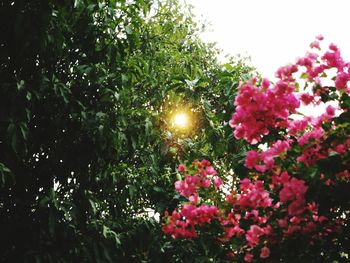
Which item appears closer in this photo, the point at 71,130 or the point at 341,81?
the point at 341,81

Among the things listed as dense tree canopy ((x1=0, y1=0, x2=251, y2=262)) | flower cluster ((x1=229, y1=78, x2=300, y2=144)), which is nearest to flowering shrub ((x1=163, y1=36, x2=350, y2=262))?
flower cluster ((x1=229, y1=78, x2=300, y2=144))

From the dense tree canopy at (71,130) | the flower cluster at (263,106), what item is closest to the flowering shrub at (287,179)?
the flower cluster at (263,106)

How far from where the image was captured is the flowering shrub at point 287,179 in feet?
7.43

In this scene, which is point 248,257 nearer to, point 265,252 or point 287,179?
point 265,252

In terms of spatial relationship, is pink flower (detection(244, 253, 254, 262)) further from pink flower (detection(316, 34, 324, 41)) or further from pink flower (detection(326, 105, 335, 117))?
pink flower (detection(316, 34, 324, 41))

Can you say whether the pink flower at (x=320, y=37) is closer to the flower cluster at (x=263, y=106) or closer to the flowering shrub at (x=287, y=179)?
the flowering shrub at (x=287, y=179)

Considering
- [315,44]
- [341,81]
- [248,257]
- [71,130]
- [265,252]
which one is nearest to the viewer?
[265,252]

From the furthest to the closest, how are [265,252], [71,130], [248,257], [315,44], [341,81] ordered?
[71,130], [315,44], [341,81], [248,257], [265,252]

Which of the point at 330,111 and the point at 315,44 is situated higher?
→ the point at 315,44

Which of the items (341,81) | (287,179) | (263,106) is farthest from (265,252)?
(341,81)

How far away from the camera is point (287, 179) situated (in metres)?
2.37

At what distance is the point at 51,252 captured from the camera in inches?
142

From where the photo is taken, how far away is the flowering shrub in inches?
89.2

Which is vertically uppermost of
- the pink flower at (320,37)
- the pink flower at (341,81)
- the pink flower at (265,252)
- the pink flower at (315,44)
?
the pink flower at (320,37)
